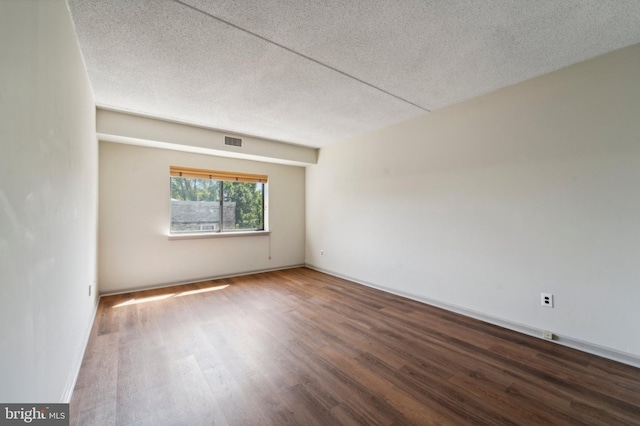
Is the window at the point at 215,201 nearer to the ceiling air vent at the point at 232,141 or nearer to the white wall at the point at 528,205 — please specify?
the ceiling air vent at the point at 232,141

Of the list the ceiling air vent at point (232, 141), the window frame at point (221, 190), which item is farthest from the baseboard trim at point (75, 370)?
the ceiling air vent at point (232, 141)

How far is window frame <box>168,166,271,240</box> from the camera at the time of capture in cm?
432

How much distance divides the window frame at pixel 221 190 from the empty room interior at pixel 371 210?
157mm

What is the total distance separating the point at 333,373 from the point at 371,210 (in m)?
2.71

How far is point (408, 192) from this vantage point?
12.1ft

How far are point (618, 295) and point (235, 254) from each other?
16.2 feet

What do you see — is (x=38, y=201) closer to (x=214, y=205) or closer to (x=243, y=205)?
(x=214, y=205)

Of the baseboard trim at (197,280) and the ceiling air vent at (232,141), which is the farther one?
the ceiling air vent at (232,141)

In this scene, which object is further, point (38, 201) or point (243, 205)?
point (243, 205)

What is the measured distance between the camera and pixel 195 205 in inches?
181

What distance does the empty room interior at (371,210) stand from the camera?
4.99ft

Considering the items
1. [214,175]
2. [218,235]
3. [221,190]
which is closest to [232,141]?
[214,175]

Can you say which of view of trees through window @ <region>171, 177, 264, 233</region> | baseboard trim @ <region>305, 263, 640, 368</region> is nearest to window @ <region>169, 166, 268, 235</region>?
view of trees through window @ <region>171, 177, 264, 233</region>

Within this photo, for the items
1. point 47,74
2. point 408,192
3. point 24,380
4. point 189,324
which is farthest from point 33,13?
point 408,192
